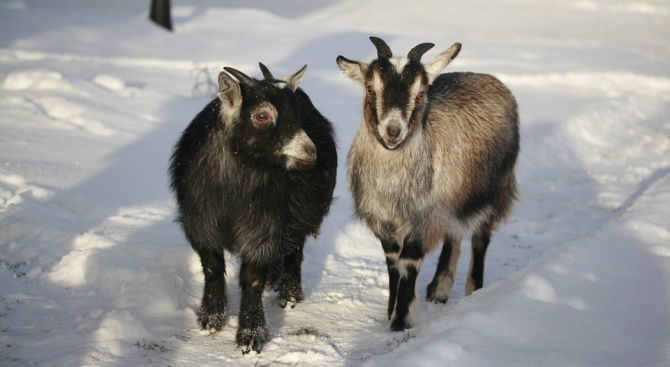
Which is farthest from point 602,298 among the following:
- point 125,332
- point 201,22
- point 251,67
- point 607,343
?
point 201,22

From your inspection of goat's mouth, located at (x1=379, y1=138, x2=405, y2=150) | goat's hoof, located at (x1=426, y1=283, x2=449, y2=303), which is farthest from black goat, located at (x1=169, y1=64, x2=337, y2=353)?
goat's hoof, located at (x1=426, y1=283, x2=449, y2=303)

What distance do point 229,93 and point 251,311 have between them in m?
1.50

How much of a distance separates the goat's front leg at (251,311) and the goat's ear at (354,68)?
5.08 ft

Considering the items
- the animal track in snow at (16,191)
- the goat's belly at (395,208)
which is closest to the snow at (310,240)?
the animal track in snow at (16,191)

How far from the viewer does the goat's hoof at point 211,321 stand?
215 inches

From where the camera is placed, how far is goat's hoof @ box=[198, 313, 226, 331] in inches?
215

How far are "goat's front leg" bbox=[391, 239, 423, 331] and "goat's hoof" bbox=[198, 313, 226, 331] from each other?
1.27 m

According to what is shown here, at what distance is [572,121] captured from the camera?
40.5 ft

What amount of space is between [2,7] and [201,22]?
436cm

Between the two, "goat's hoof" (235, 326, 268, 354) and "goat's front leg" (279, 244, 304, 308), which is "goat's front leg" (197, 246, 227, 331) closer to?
"goat's hoof" (235, 326, 268, 354)

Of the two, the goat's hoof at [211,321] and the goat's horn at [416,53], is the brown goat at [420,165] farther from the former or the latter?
the goat's hoof at [211,321]

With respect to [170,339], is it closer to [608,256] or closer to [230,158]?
[230,158]

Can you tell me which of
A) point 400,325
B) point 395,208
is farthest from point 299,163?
point 400,325

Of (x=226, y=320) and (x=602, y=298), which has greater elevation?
(x=602, y=298)
